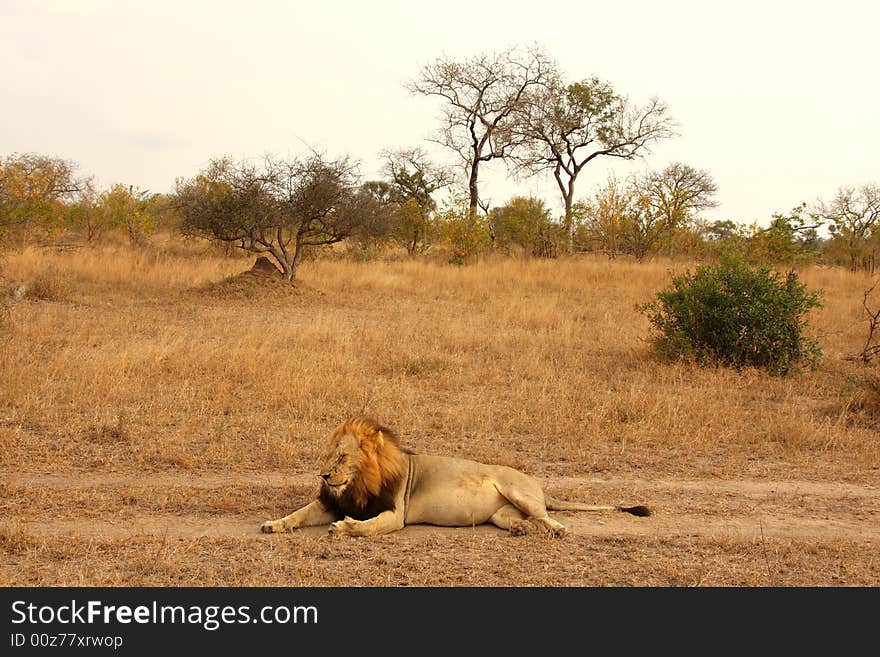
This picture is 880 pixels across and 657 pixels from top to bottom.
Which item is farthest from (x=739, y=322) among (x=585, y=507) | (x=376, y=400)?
(x=585, y=507)

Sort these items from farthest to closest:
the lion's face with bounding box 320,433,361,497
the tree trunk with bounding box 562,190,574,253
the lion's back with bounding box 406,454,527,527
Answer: the tree trunk with bounding box 562,190,574,253, the lion's back with bounding box 406,454,527,527, the lion's face with bounding box 320,433,361,497

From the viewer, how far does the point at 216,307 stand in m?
17.1

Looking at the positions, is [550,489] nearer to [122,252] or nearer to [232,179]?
[232,179]

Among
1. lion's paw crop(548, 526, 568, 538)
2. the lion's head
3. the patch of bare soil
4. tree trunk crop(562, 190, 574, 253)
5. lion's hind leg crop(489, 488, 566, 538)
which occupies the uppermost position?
tree trunk crop(562, 190, 574, 253)

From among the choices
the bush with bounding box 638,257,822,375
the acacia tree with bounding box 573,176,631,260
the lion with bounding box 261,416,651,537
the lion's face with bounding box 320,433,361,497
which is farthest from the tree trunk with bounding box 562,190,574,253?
the lion's face with bounding box 320,433,361,497

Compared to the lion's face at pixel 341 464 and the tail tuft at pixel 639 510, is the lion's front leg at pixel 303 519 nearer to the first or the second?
the lion's face at pixel 341 464

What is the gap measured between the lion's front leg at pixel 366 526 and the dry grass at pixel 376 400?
1.62 feet

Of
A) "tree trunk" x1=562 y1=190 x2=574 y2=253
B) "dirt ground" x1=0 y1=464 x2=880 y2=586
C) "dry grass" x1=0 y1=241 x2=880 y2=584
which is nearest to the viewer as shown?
"dirt ground" x1=0 y1=464 x2=880 y2=586

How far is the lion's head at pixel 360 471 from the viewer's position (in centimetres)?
534

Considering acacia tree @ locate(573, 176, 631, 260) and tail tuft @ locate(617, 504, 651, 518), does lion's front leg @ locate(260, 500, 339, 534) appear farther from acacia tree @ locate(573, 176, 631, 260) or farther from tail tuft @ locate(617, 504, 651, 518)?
acacia tree @ locate(573, 176, 631, 260)

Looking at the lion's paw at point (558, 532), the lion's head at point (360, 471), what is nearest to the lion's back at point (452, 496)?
the lion's head at point (360, 471)

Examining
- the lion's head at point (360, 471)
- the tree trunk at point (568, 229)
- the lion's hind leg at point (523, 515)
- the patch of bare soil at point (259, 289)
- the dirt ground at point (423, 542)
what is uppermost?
the tree trunk at point (568, 229)

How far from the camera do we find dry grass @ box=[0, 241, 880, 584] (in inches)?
284

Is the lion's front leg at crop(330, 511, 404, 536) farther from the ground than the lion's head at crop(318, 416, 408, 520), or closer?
closer
